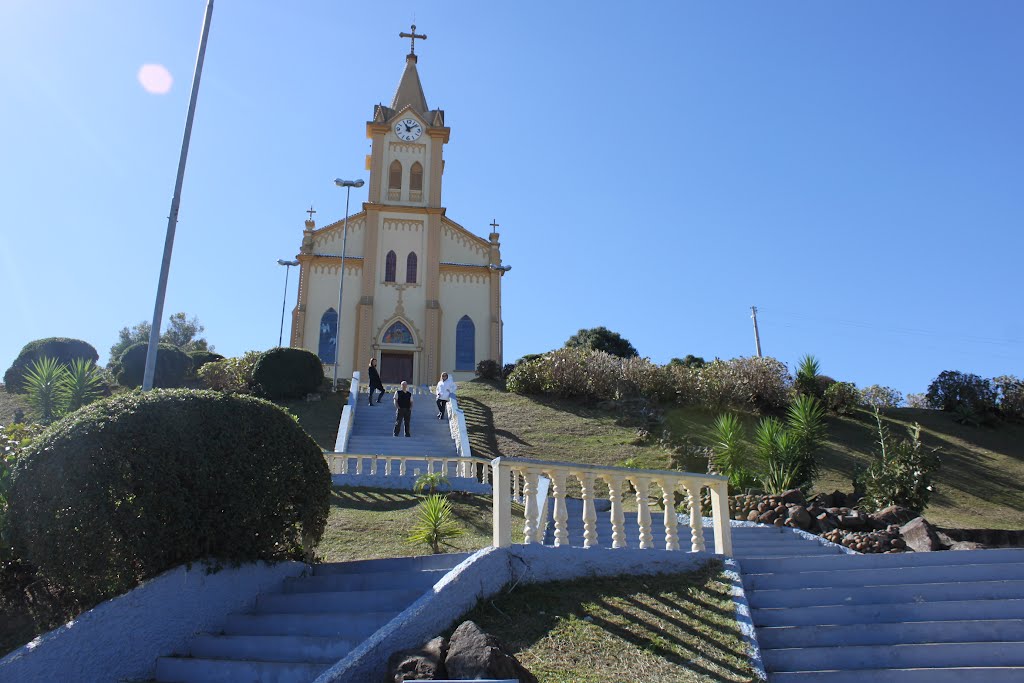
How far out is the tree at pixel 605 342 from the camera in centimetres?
4316

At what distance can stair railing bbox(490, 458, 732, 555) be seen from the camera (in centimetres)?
744

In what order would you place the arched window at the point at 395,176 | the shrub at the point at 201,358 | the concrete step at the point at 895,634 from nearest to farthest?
the concrete step at the point at 895,634 < the shrub at the point at 201,358 < the arched window at the point at 395,176

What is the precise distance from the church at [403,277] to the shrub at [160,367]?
6793mm

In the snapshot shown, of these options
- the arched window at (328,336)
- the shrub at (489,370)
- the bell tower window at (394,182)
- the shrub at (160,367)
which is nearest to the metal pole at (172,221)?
the shrub at (160,367)

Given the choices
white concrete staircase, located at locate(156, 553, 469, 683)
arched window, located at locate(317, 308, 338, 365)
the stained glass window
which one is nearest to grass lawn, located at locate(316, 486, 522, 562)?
white concrete staircase, located at locate(156, 553, 469, 683)

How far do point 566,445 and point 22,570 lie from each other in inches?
573

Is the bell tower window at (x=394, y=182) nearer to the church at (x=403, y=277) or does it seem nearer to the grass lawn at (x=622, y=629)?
the church at (x=403, y=277)

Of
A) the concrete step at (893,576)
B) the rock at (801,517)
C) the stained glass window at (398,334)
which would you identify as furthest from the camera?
the stained glass window at (398,334)

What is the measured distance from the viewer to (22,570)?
6.87m

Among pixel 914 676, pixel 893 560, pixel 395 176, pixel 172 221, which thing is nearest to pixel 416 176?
pixel 395 176

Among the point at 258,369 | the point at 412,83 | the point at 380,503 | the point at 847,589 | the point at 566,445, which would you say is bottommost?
the point at 847,589

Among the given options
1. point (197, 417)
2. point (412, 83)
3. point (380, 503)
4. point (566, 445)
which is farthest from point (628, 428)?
point (412, 83)

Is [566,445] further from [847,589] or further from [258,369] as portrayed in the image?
[847,589]

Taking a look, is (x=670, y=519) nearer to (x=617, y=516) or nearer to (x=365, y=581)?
(x=617, y=516)
